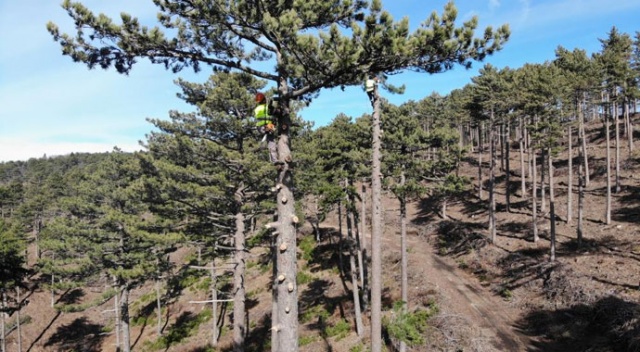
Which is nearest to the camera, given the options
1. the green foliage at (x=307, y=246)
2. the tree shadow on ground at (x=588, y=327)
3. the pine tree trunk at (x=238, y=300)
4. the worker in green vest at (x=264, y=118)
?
the worker in green vest at (x=264, y=118)

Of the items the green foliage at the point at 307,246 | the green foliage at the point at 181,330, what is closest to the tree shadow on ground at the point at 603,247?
the green foliage at the point at 307,246

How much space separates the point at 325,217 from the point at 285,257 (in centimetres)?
2151

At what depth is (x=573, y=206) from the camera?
37.2 m

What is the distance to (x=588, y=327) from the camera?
62.0ft

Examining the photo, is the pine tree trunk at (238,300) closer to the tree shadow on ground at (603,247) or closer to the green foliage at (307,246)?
the green foliage at (307,246)

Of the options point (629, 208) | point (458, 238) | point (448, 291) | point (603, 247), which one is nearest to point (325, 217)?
point (448, 291)

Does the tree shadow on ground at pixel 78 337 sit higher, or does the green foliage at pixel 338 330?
the green foliage at pixel 338 330

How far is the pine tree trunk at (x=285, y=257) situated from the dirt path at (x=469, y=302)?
14.7 m

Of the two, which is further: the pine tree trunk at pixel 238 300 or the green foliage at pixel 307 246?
the green foliage at pixel 307 246

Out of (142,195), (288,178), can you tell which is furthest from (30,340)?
(288,178)

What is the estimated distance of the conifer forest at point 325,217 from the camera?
7215 mm

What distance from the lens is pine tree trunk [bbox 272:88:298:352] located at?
6973 millimetres

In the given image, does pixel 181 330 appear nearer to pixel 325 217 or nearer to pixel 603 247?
pixel 325 217

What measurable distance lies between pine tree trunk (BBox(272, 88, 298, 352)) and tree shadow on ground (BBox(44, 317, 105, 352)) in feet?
131
